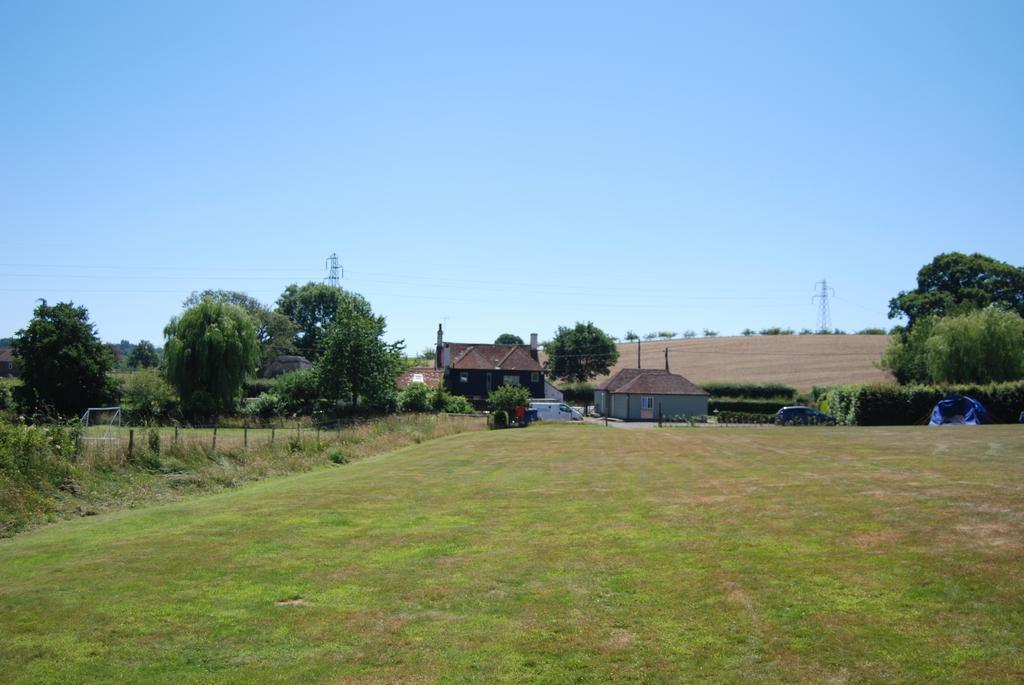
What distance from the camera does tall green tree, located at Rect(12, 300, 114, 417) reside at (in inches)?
2281

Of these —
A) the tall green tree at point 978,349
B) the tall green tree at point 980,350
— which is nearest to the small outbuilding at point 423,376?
the tall green tree at point 978,349

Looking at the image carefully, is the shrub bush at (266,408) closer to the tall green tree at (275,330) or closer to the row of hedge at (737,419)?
the row of hedge at (737,419)

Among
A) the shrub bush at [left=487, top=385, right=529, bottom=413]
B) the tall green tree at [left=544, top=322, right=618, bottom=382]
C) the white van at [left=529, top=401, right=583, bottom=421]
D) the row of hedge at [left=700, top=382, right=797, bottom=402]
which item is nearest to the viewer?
the shrub bush at [left=487, top=385, right=529, bottom=413]

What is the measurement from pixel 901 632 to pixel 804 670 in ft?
4.52

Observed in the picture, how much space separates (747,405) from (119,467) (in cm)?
6419

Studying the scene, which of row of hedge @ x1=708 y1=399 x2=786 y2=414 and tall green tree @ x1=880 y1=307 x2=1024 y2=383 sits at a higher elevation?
tall green tree @ x1=880 y1=307 x2=1024 y2=383

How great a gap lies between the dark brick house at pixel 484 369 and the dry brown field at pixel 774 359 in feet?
69.3

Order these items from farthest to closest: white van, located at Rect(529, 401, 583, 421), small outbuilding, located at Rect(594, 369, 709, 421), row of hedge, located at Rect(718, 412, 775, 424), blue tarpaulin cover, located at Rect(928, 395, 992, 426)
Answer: small outbuilding, located at Rect(594, 369, 709, 421) → row of hedge, located at Rect(718, 412, 775, 424) → white van, located at Rect(529, 401, 583, 421) → blue tarpaulin cover, located at Rect(928, 395, 992, 426)

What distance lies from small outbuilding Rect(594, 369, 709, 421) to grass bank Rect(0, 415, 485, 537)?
44.8 metres

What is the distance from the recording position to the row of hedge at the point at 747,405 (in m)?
73.9

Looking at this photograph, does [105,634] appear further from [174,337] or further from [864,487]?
[174,337]

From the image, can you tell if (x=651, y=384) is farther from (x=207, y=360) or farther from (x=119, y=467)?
(x=119, y=467)

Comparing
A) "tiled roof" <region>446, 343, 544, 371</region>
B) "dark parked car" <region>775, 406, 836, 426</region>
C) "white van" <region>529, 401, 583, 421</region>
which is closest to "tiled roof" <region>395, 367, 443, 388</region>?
"tiled roof" <region>446, 343, 544, 371</region>

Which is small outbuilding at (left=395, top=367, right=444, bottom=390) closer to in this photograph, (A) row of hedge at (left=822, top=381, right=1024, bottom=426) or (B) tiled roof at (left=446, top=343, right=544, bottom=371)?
(B) tiled roof at (left=446, top=343, right=544, bottom=371)
